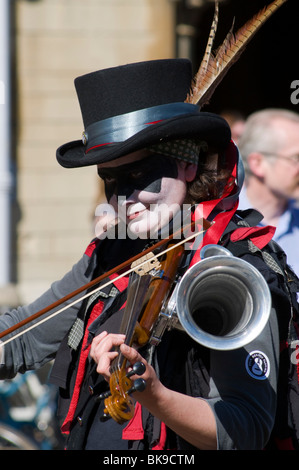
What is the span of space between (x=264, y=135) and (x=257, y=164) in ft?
0.59

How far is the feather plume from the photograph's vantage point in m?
2.28

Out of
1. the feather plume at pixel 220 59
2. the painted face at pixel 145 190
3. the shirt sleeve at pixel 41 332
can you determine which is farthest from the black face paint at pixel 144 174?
the shirt sleeve at pixel 41 332

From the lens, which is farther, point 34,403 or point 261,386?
point 34,403

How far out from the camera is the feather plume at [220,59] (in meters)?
2.28

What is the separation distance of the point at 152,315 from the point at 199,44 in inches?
286

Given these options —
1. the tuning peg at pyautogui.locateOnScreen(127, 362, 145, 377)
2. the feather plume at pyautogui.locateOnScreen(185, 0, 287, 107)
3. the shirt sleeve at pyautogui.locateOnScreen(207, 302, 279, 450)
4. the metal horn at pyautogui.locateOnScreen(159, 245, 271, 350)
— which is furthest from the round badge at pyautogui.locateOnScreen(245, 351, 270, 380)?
the feather plume at pyautogui.locateOnScreen(185, 0, 287, 107)

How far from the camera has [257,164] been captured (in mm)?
4246

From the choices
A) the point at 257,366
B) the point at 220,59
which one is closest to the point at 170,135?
the point at 220,59

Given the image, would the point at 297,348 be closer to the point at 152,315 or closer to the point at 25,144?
the point at 152,315

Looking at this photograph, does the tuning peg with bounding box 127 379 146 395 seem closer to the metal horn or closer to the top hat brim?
the metal horn

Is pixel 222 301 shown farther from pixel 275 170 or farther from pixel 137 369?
pixel 275 170

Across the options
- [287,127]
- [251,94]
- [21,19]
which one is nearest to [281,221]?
[287,127]
